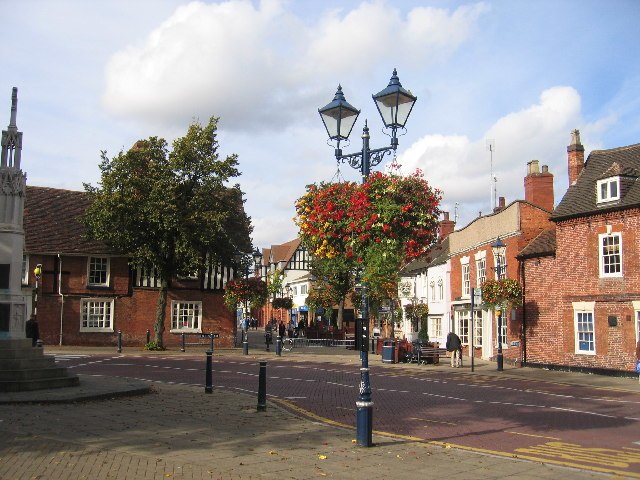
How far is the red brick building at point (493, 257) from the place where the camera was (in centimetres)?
2914

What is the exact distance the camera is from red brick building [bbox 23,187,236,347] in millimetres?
34562

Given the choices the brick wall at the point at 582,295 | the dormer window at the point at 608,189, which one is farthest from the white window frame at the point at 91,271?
the dormer window at the point at 608,189

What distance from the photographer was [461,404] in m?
15.0

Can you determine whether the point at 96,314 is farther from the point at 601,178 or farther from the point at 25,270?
the point at 601,178

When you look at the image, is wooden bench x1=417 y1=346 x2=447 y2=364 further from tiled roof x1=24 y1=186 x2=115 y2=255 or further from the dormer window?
tiled roof x1=24 y1=186 x2=115 y2=255

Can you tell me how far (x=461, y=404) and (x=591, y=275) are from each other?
499 inches

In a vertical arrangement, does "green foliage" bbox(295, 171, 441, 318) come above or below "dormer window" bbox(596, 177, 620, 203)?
below

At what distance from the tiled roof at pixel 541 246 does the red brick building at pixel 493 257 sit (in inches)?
17.5

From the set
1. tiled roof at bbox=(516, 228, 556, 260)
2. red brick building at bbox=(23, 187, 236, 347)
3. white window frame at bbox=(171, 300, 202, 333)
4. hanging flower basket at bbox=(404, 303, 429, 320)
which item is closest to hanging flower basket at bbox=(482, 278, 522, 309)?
tiled roof at bbox=(516, 228, 556, 260)

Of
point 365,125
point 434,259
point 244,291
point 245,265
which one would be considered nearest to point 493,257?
point 434,259

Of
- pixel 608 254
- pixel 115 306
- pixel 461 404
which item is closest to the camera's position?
pixel 461 404

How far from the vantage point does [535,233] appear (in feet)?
96.3

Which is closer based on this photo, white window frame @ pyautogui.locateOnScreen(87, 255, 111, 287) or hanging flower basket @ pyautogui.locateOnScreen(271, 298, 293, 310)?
white window frame @ pyautogui.locateOnScreen(87, 255, 111, 287)

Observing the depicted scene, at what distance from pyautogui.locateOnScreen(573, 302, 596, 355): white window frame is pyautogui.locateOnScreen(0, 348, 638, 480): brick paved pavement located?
16752mm
